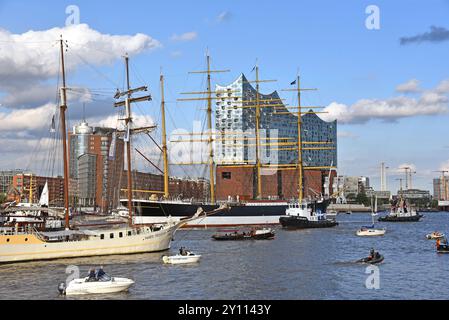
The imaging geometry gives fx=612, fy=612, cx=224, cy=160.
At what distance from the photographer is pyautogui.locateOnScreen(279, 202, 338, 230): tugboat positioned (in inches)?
4247

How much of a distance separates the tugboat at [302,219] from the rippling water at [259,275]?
3710 centimetres

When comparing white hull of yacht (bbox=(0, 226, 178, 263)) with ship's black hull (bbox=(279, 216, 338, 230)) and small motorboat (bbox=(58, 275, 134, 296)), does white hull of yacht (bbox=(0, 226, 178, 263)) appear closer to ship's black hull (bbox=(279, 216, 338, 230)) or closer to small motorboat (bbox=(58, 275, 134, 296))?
small motorboat (bbox=(58, 275, 134, 296))

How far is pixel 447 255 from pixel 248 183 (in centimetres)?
8720

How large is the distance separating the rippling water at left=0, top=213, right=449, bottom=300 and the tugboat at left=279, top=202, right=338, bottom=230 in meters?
37.1

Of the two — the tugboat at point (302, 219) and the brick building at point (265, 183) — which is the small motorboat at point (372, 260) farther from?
the brick building at point (265, 183)

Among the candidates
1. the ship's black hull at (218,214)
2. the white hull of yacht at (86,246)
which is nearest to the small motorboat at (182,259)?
the white hull of yacht at (86,246)

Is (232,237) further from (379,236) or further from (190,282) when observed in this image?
(190,282)

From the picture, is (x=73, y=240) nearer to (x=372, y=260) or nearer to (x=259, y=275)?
(x=259, y=275)

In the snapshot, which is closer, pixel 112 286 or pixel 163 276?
pixel 112 286

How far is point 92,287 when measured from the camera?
37812 millimetres

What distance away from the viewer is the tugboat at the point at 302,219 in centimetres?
10788

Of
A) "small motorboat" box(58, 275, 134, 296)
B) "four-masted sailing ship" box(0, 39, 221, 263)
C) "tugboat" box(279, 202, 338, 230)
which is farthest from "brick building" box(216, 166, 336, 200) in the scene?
"small motorboat" box(58, 275, 134, 296)
